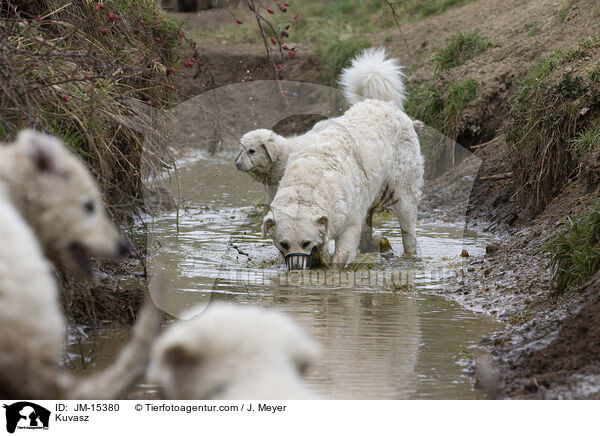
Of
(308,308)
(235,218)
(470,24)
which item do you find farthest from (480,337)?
(470,24)

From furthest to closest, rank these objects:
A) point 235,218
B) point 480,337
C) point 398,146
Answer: point 235,218 → point 398,146 → point 480,337

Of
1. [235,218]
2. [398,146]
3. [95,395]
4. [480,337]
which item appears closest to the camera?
[95,395]

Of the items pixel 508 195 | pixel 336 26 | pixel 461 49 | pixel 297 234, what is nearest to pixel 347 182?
pixel 297 234

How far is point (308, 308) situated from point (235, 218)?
4363 mm

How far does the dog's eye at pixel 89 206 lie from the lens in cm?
286

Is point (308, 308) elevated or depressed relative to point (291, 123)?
depressed

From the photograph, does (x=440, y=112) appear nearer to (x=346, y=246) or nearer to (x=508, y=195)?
(x=508, y=195)

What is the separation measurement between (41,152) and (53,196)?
0.18 metres

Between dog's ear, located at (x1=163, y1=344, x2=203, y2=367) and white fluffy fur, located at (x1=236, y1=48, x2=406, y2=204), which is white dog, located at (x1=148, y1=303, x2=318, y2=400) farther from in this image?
white fluffy fur, located at (x1=236, y1=48, x2=406, y2=204)

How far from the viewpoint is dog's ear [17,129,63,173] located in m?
2.75

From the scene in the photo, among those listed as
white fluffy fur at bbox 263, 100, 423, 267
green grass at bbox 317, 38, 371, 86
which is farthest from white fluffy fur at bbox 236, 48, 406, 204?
green grass at bbox 317, 38, 371, 86

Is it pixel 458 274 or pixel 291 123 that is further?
pixel 291 123

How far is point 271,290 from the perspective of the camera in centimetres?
641

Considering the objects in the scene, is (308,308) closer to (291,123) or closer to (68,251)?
(68,251)
